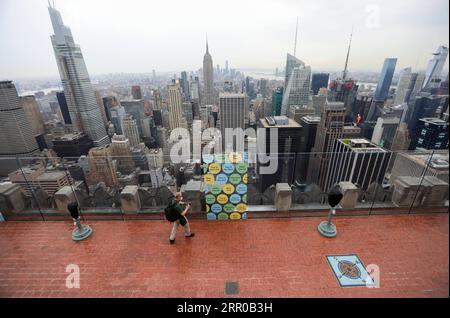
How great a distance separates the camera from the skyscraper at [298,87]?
61.1m

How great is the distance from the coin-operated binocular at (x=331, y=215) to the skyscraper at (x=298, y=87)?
61064mm

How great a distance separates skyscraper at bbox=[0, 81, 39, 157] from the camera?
2620 centimetres

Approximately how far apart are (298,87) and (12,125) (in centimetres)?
6665

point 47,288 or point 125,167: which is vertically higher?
point 125,167

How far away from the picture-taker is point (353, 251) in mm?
3545

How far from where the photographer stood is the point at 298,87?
62.0 meters

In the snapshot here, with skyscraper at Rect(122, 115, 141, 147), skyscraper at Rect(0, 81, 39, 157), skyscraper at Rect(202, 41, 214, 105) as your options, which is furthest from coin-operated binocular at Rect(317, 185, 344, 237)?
skyscraper at Rect(202, 41, 214, 105)

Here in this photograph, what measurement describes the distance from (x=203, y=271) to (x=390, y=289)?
2.85 meters

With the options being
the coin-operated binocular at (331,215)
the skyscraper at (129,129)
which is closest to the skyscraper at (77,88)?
the skyscraper at (129,129)

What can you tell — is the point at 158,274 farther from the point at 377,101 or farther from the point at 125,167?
the point at 377,101

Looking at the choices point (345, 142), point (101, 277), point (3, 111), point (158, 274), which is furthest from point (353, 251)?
point (3, 111)

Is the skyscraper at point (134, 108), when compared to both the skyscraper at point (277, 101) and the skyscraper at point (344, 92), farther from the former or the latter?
the skyscraper at point (344, 92)

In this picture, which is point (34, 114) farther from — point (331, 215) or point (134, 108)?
point (331, 215)

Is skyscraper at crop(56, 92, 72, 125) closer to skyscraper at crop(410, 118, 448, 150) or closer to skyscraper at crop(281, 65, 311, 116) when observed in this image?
skyscraper at crop(281, 65, 311, 116)
